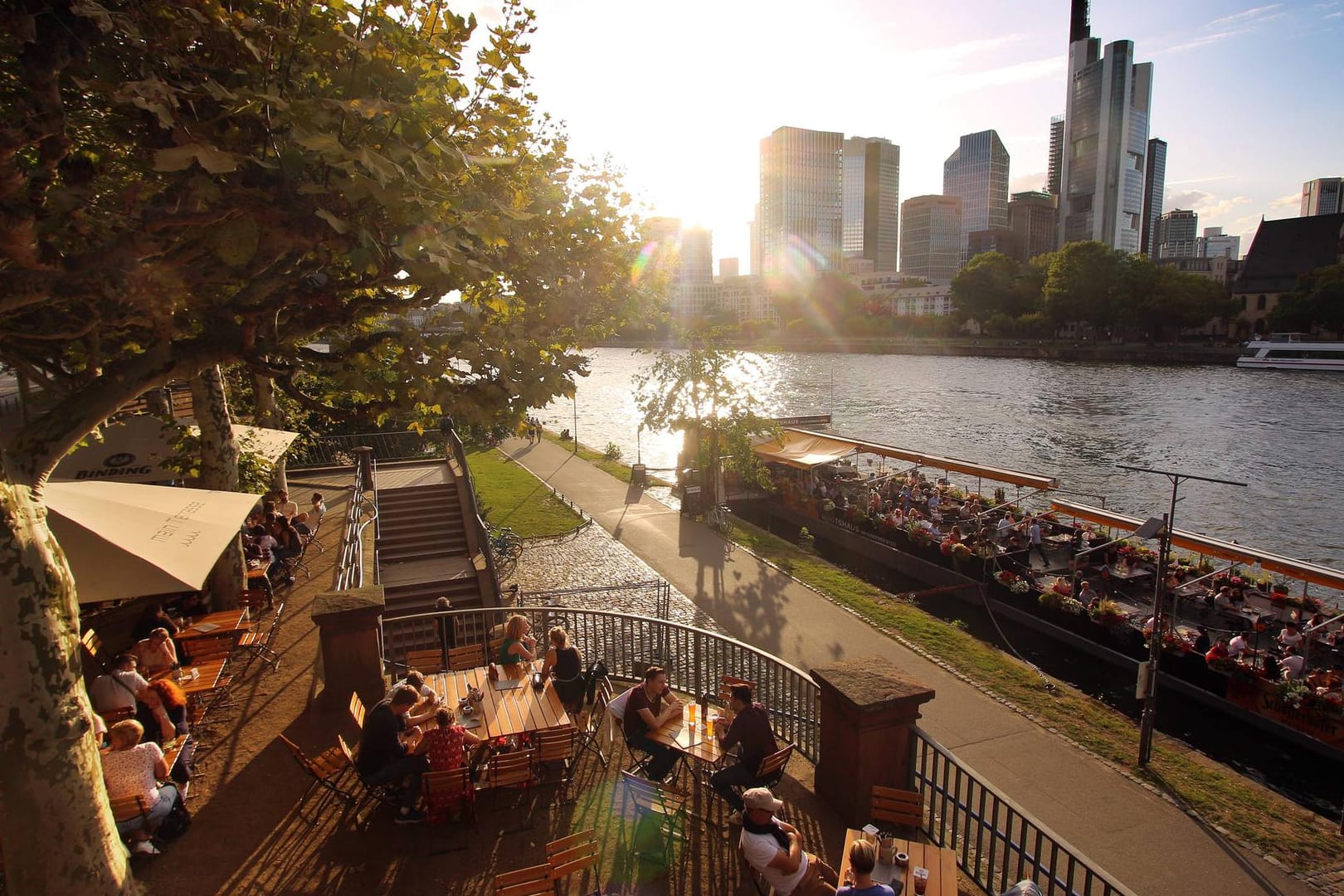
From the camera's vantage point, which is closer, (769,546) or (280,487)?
(280,487)

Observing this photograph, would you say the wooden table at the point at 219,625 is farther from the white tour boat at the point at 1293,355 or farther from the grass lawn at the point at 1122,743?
the white tour boat at the point at 1293,355

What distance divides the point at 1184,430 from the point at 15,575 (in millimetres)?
63800

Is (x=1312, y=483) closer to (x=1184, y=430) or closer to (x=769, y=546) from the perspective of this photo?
(x=1184, y=430)

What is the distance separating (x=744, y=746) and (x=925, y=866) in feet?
5.69

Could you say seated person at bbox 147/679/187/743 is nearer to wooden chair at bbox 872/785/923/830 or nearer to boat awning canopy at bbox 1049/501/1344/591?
wooden chair at bbox 872/785/923/830

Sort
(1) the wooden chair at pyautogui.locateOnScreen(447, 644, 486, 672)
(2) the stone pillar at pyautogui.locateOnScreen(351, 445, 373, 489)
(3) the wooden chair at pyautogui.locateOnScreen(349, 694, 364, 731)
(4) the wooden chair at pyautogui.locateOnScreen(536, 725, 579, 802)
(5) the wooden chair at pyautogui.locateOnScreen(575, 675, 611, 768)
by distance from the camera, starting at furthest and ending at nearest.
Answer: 1. (2) the stone pillar at pyautogui.locateOnScreen(351, 445, 373, 489)
2. (1) the wooden chair at pyautogui.locateOnScreen(447, 644, 486, 672)
3. (5) the wooden chair at pyautogui.locateOnScreen(575, 675, 611, 768)
4. (3) the wooden chair at pyautogui.locateOnScreen(349, 694, 364, 731)
5. (4) the wooden chair at pyautogui.locateOnScreen(536, 725, 579, 802)

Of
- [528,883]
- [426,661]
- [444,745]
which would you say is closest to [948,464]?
[426,661]

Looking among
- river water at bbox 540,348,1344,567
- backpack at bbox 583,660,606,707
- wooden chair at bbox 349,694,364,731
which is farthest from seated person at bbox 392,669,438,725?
river water at bbox 540,348,1344,567

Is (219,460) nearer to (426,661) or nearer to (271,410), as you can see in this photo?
(271,410)

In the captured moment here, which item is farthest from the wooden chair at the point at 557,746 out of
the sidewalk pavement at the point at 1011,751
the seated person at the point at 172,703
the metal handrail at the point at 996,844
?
the sidewalk pavement at the point at 1011,751

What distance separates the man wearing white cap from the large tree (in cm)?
404

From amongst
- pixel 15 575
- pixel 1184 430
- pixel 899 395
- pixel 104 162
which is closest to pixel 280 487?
pixel 104 162

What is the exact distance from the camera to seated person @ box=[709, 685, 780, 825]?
22.6 feet

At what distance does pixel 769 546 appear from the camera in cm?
2247
